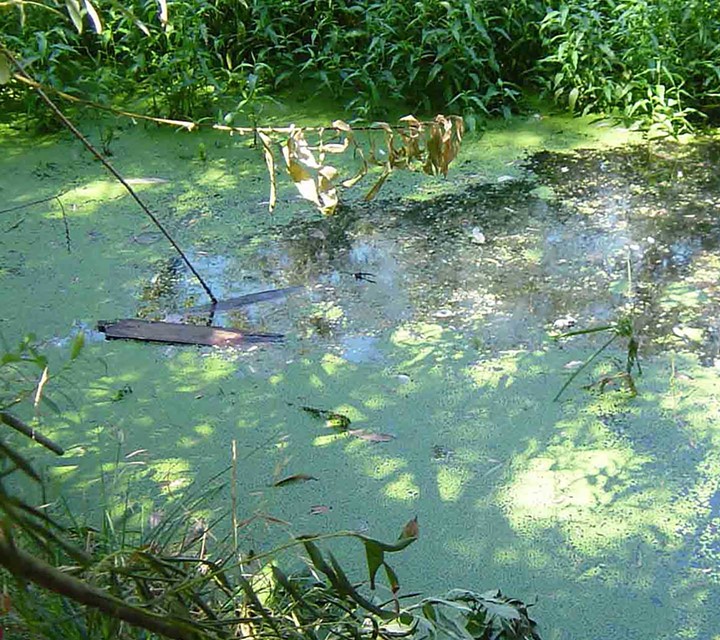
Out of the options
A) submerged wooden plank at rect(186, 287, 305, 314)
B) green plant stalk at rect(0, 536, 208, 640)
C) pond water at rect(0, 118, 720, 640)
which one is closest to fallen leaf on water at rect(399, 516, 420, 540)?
green plant stalk at rect(0, 536, 208, 640)

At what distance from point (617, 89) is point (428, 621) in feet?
8.61

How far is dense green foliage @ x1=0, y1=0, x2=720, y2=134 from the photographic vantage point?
3.46m

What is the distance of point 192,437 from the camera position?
79.8 inches

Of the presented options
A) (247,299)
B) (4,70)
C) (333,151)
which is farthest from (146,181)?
(4,70)

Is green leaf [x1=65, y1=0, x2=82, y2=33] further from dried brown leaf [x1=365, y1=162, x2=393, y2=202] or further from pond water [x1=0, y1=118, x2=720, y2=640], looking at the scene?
pond water [x1=0, y1=118, x2=720, y2=640]

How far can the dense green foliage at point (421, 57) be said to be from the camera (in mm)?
3461

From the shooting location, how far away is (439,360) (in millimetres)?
2219

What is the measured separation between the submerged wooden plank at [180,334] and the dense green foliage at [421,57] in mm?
1268

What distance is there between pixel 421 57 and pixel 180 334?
5.44ft

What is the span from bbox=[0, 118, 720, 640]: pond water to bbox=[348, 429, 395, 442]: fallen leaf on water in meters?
0.01

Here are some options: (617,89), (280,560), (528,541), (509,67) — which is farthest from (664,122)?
(280,560)

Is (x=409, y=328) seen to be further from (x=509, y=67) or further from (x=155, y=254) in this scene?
(x=509, y=67)

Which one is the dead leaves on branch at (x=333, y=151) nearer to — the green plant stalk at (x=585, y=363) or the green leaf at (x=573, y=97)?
the green plant stalk at (x=585, y=363)

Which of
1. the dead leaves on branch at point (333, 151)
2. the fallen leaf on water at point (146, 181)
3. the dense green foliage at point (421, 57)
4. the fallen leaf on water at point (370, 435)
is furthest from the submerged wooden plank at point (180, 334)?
the dense green foliage at point (421, 57)
